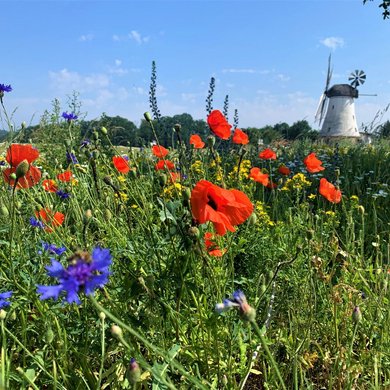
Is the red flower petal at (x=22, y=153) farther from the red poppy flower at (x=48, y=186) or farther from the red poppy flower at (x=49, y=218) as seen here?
the red poppy flower at (x=48, y=186)

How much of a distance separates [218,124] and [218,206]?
0.99 meters

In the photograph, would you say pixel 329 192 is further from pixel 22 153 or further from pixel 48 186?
pixel 22 153

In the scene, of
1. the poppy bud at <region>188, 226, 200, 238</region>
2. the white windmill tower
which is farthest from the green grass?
the white windmill tower

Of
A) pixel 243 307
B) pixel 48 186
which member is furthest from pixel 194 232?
pixel 48 186

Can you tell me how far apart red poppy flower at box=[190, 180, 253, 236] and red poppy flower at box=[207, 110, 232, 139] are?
0.91 meters

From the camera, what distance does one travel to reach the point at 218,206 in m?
1.30

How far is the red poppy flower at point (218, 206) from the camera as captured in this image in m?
1.22

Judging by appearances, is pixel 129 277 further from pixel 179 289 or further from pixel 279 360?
pixel 279 360

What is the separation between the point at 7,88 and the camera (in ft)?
6.44

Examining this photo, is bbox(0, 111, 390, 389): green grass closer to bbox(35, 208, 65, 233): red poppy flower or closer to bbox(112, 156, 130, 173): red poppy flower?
bbox(35, 208, 65, 233): red poppy flower

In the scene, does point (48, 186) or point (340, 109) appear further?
point (340, 109)

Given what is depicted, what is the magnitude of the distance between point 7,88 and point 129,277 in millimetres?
1062

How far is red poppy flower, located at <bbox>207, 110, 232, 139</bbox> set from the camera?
7.20 ft

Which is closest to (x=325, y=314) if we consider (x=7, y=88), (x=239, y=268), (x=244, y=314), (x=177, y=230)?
(x=239, y=268)
